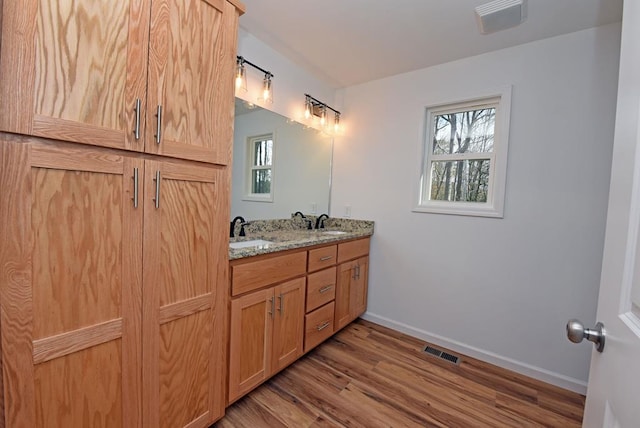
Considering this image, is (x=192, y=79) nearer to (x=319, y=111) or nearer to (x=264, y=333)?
(x=264, y=333)

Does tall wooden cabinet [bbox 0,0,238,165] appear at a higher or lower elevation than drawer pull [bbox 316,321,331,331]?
higher

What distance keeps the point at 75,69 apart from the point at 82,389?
42.2 inches

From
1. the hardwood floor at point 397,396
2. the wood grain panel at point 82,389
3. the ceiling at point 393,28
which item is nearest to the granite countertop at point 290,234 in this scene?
the wood grain panel at point 82,389

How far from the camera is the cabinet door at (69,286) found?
2.67 feet

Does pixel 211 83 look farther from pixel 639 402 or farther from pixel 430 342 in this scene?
pixel 430 342

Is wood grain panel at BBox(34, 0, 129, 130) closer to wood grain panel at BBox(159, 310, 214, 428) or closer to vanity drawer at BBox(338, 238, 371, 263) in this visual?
wood grain panel at BBox(159, 310, 214, 428)

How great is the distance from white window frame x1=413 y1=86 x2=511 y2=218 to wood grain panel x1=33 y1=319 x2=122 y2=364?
2223 mm

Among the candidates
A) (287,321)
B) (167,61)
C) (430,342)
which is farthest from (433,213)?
(167,61)

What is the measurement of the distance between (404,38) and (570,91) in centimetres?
117

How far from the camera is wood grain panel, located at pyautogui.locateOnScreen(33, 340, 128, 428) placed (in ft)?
2.92

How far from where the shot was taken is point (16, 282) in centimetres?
82

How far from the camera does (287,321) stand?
6.04ft

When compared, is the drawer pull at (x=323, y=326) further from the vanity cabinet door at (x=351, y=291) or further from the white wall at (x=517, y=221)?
the white wall at (x=517, y=221)

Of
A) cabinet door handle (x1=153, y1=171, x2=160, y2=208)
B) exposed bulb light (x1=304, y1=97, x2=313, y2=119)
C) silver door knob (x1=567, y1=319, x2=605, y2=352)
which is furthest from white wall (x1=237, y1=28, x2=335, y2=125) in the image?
silver door knob (x1=567, y1=319, x2=605, y2=352)
